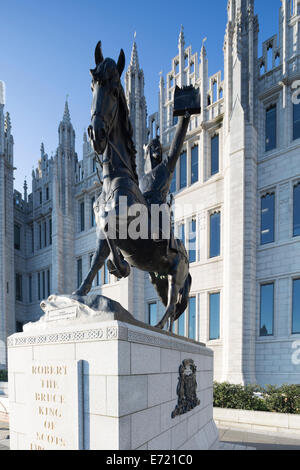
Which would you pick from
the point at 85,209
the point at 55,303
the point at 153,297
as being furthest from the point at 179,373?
the point at 85,209

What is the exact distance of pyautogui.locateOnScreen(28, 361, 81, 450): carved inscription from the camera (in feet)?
10.1

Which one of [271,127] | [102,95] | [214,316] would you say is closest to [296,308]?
[214,316]

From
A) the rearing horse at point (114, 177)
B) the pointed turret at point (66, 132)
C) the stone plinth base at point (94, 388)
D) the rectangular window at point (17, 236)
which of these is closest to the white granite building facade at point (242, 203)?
the pointed turret at point (66, 132)

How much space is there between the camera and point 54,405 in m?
3.28

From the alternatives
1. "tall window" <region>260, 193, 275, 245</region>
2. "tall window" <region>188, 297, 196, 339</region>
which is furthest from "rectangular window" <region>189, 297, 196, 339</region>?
"tall window" <region>260, 193, 275, 245</region>

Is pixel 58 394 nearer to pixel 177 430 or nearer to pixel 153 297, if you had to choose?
pixel 177 430

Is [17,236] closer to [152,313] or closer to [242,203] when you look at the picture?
[152,313]

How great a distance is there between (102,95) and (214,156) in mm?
16610

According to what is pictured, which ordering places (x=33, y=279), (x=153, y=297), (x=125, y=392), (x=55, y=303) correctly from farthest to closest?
(x=33, y=279) → (x=153, y=297) → (x=55, y=303) → (x=125, y=392)

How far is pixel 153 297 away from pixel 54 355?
1852 cm

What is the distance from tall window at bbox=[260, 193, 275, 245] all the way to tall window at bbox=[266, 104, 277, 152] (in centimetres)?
279

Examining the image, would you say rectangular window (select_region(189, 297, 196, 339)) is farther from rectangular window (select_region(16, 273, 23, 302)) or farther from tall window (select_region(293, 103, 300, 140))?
rectangular window (select_region(16, 273, 23, 302))

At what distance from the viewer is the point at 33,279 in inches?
1288

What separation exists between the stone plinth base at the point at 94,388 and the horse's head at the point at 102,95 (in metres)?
2.21
